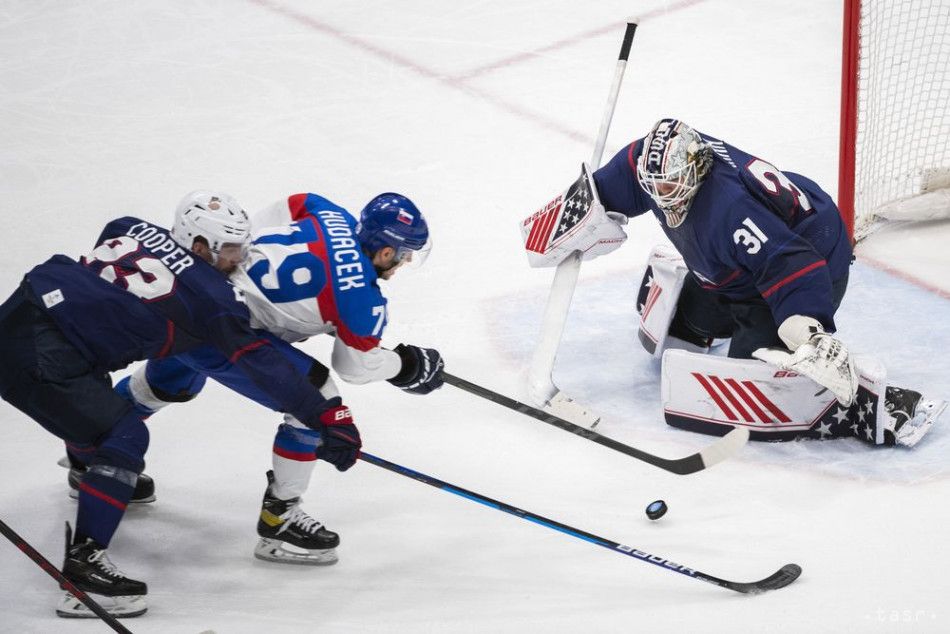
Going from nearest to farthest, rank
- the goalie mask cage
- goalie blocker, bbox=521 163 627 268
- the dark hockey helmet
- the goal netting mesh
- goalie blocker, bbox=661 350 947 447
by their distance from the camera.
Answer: the dark hockey helmet, goalie blocker, bbox=661 350 947 447, goalie blocker, bbox=521 163 627 268, the goalie mask cage, the goal netting mesh

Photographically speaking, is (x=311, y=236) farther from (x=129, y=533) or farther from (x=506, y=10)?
(x=506, y=10)

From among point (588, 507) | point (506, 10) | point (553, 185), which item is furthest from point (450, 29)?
point (588, 507)

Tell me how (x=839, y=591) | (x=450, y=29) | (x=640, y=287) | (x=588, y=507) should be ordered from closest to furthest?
(x=839, y=591) < (x=588, y=507) < (x=640, y=287) < (x=450, y=29)

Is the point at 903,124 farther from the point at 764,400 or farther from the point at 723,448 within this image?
the point at 723,448

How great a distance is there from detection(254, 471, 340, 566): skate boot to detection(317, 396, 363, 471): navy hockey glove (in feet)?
0.90

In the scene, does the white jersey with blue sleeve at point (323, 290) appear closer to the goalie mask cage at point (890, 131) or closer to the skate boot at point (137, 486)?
the skate boot at point (137, 486)

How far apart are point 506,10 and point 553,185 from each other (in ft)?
6.05

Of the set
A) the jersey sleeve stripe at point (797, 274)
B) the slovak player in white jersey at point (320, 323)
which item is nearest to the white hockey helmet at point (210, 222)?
the slovak player in white jersey at point (320, 323)

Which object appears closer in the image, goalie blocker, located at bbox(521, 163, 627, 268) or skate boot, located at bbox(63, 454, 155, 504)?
skate boot, located at bbox(63, 454, 155, 504)

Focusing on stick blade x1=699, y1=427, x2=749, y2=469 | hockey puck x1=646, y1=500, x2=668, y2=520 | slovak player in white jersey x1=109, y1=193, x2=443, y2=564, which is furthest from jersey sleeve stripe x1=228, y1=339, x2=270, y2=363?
stick blade x1=699, y1=427, x2=749, y2=469

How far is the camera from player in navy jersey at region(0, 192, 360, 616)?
8.82 ft

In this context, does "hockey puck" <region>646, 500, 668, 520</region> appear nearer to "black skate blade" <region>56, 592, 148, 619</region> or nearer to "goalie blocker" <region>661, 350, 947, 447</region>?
"goalie blocker" <region>661, 350, 947, 447</region>

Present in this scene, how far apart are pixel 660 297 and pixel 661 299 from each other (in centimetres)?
1

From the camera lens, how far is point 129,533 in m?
3.14
